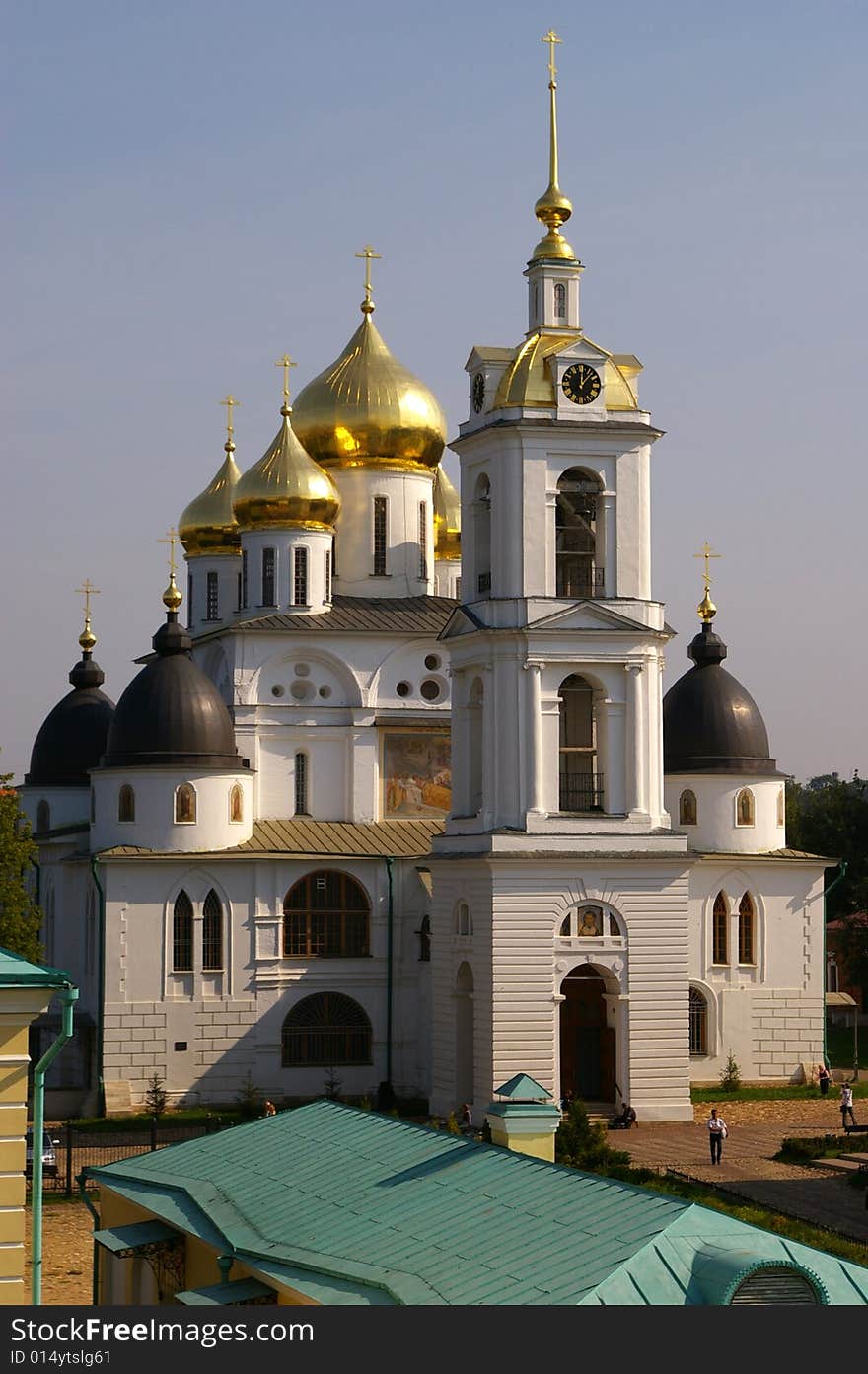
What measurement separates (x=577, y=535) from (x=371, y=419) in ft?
26.2

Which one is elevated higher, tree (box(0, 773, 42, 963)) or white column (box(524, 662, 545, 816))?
white column (box(524, 662, 545, 816))

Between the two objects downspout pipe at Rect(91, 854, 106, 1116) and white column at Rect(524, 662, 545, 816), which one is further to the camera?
downspout pipe at Rect(91, 854, 106, 1116)

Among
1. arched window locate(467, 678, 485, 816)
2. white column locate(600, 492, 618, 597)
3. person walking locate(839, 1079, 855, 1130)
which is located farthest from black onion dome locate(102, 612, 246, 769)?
person walking locate(839, 1079, 855, 1130)

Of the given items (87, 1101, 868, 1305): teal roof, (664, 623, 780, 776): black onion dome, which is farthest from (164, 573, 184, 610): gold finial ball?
(87, 1101, 868, 1305): teal roof

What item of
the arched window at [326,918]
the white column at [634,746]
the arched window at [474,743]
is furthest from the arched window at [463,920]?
the arched window at [326,918]

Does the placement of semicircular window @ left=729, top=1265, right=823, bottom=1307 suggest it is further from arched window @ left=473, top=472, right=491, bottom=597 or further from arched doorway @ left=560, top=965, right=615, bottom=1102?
arched window @ left=473, top=472, right=491, bottom=597

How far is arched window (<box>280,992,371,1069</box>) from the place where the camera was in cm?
4397

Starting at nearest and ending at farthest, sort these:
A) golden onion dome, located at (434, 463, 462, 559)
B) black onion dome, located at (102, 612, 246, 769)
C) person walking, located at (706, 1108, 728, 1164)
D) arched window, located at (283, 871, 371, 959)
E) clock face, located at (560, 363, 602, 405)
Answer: person walking, located at (706, 1108, 728, 1164)
clock face, located at (560, 363, 602, 405)
black onion dome, located at (102, 612, 246, 769)
arched window, located at (283, 871, 371, 959)
golden onion dome, located at (434, 463, 462, 559)

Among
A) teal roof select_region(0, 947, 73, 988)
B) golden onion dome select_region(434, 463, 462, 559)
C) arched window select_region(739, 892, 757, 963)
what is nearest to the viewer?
teal roof select_region(0, 947, 73, 988)

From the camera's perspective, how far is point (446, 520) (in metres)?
51.5

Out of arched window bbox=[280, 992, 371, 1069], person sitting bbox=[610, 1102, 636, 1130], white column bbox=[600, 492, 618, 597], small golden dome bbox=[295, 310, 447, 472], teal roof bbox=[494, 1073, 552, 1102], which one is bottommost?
person sitting bbox=[610, 1102, 636, 1130]

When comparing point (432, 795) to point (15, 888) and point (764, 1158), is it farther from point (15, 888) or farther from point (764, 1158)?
point (764, 1158)

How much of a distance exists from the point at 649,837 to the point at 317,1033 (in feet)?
26.1

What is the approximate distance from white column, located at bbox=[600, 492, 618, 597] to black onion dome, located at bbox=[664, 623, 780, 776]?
7778 mm
